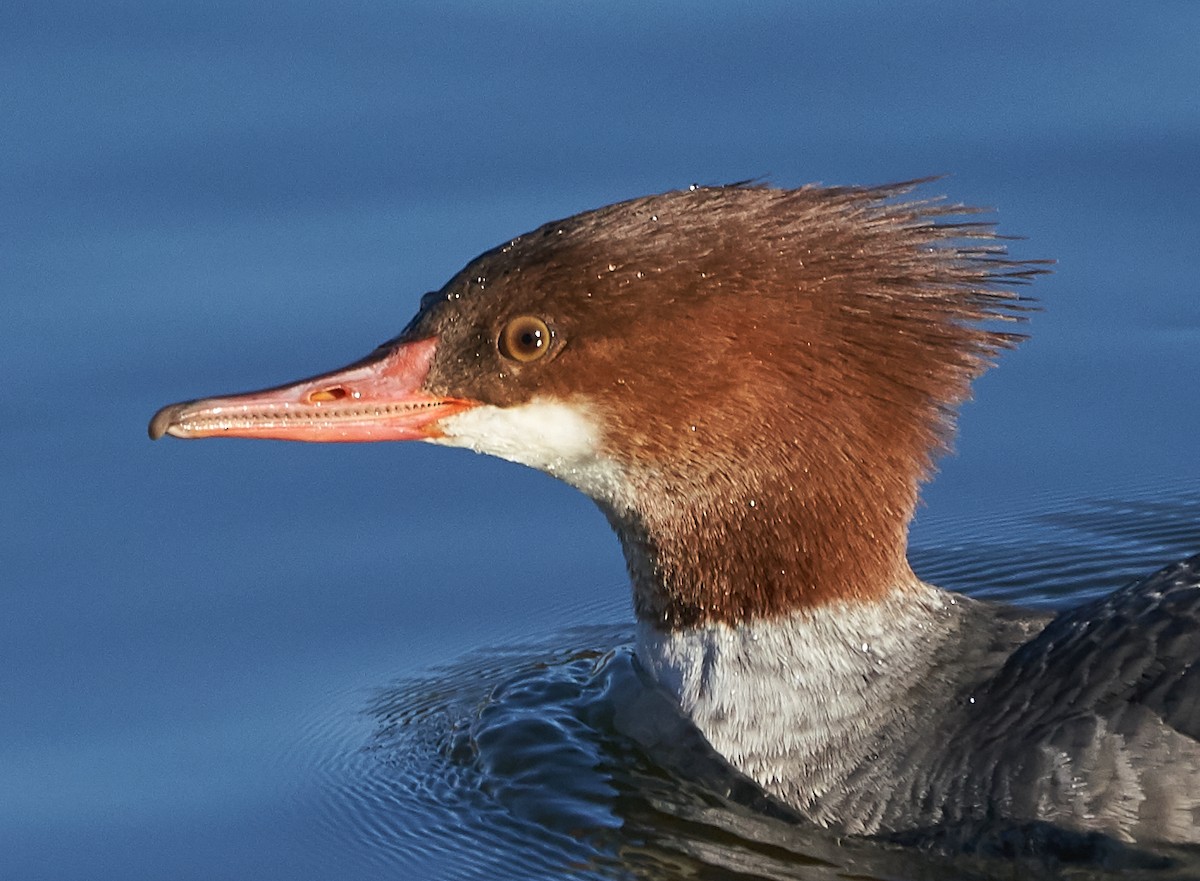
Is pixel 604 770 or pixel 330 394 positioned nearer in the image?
pixel 330 394

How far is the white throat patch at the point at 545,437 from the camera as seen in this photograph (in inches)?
254

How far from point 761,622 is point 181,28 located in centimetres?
479

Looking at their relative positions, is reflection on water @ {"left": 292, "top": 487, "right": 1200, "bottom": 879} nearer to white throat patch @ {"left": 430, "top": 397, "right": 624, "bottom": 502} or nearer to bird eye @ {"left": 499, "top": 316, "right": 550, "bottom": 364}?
white throat patch @ {"left": 430, "top": 397, "right": 624, "bottom": 502}

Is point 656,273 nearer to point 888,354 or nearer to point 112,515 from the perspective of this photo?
point 888,354

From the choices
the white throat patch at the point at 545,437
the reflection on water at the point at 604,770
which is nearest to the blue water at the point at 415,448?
the reflection on water at the point at 604,770

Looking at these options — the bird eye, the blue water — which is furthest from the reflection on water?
the bird eye

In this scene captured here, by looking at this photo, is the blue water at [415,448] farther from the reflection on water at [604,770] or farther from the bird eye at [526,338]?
the bird eye at [526,338]

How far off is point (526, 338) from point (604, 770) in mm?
1560

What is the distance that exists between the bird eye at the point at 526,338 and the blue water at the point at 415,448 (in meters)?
1.44

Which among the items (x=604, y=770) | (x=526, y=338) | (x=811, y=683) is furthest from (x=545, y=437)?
(x=604, y=770)

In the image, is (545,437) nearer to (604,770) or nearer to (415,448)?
(604,770)

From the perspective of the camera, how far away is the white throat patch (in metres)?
6.45

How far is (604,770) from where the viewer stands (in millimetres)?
7273

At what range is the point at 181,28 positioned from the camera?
A: 1030cm
